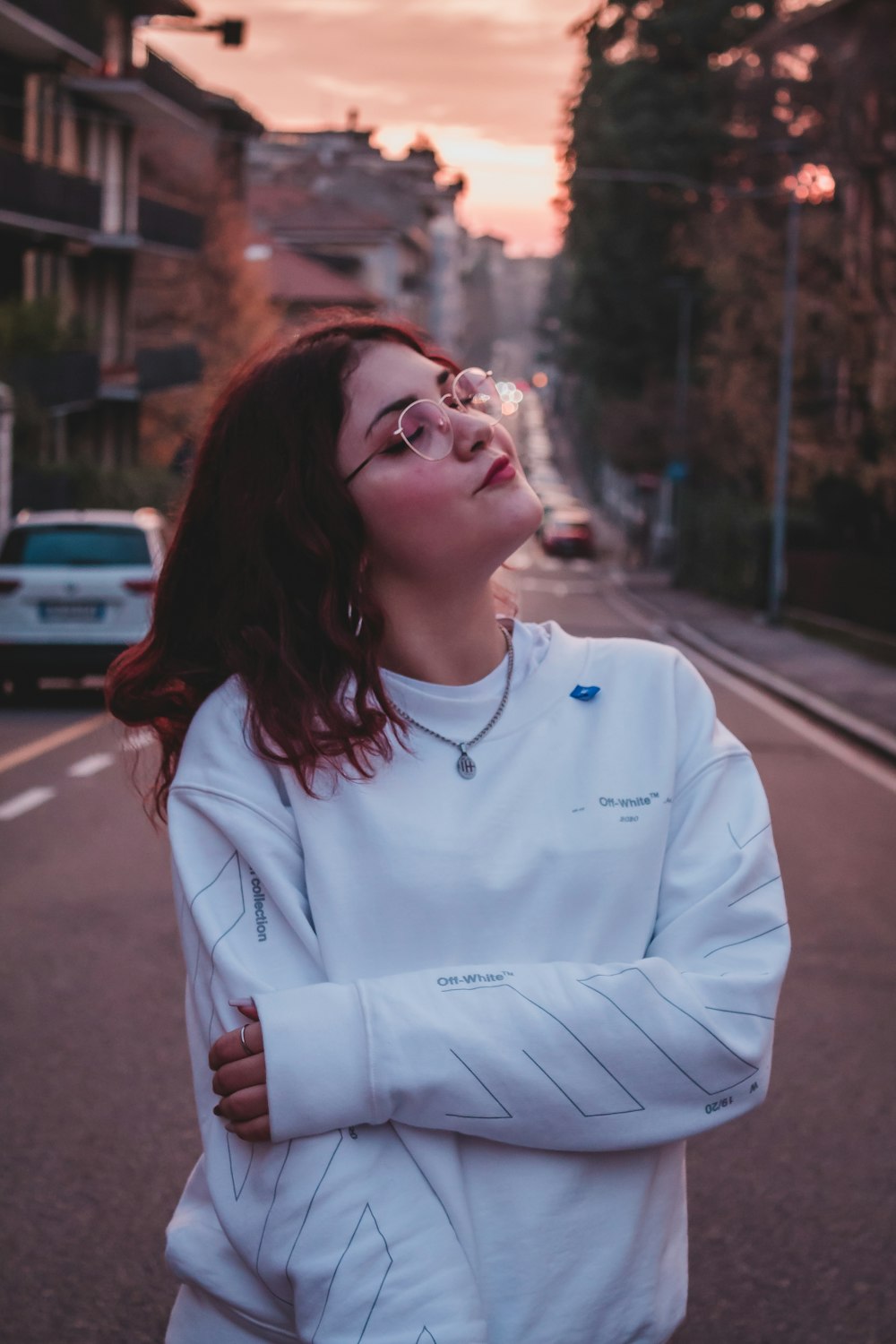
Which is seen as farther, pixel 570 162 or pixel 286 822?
pixel 570 162

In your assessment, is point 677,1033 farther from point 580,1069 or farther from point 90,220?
point 90,220

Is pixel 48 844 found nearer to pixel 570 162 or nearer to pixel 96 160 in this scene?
pixel 96 160

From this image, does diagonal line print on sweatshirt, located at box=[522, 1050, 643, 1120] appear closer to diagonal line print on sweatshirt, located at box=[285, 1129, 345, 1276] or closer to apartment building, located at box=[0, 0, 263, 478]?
diagonal line print on sweatshirt, located at box=[285, 1129, 345, 1276]

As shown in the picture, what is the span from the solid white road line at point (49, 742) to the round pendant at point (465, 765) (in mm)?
10449

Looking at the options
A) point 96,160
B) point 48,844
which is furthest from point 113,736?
point 96,160

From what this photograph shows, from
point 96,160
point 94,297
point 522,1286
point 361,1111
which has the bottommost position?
point 522,1286

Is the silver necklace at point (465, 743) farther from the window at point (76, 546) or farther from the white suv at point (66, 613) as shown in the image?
the window at point (76, 546)

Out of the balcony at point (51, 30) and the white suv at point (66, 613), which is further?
the balcony at point (51, 30)

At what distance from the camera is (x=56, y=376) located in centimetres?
3409

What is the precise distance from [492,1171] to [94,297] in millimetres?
47123

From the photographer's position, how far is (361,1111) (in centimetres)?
188

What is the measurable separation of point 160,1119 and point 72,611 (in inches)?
474

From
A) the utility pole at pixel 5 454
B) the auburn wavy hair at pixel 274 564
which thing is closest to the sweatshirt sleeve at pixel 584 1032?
the auburn wavy hair at pixel 274 564

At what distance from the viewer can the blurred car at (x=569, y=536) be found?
66250mm
